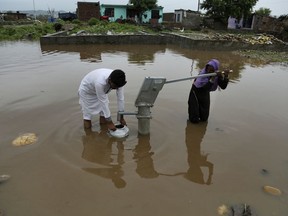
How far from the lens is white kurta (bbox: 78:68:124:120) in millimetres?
3672

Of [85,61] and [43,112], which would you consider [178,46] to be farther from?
[43,112]

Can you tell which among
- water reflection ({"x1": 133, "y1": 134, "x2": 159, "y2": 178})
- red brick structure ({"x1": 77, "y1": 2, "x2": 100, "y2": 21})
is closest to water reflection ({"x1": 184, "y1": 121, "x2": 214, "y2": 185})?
water reflection ({"x1": 133, "y1": 134, "x2": 159, "y2": 178})

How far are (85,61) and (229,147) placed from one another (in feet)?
27.7

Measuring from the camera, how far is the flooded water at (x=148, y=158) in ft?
9.54

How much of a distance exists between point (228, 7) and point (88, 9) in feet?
50.5

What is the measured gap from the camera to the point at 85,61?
11320mm

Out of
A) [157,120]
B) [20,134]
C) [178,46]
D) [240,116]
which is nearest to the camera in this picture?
[20,134]

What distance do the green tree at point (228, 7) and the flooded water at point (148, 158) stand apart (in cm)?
2123

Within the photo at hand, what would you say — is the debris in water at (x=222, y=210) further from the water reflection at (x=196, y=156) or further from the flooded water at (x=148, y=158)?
the water reflection at (x=196, y=156)

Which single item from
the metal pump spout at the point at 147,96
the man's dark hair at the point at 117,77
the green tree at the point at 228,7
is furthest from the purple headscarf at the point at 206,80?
the green tree at the point at 228,7

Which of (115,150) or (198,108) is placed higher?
(198,108)

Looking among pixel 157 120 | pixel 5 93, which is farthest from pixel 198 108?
pixel 5 93

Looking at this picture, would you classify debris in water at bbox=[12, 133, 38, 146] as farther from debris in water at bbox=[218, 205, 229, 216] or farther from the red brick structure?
the red brick structure

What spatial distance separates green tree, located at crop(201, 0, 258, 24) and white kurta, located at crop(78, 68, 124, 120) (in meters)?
24.6
